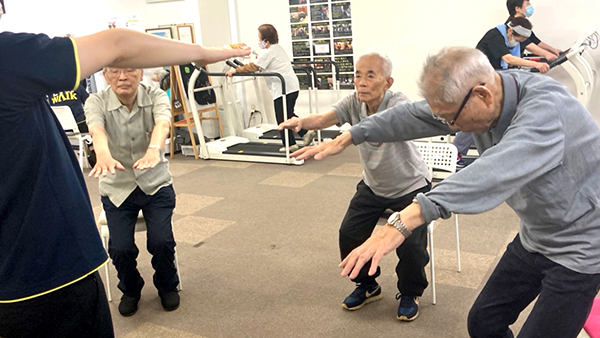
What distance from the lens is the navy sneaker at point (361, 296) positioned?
9.64 feet

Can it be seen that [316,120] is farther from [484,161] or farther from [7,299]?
[7,299]

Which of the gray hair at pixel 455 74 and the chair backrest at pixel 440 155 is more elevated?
the gray hair at pixel 455 74

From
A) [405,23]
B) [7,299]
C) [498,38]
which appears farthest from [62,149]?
[405,23]

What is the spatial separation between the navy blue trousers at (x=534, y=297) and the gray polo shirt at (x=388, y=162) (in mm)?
858

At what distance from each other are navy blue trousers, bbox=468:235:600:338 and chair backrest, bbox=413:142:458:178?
52.6 inches

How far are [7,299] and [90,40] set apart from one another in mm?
739

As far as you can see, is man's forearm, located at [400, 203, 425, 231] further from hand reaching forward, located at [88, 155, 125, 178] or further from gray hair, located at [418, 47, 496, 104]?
hand reaching forward, located at [88, 155, 125, 178]

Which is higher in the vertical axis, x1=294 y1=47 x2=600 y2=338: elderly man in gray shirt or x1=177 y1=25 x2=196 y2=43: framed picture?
x1=177 y1=25 x2=196 y2=43: framed picture

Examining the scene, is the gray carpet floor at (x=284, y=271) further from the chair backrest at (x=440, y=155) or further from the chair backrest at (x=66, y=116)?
the chair backrest at (x=66, y=116)

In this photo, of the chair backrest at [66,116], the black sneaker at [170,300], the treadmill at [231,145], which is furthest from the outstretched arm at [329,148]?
the chair backrest at [66,116]

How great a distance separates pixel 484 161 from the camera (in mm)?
1398

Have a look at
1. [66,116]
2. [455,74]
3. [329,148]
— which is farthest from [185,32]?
[455,74]

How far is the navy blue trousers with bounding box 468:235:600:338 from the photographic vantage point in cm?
160

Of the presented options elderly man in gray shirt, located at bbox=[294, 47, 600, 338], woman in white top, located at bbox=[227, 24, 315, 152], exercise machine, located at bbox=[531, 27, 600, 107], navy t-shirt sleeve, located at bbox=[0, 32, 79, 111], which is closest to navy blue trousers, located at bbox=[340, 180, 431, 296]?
elderly man in gray shirt, located at bbox=[294, 47, 600, 338]
